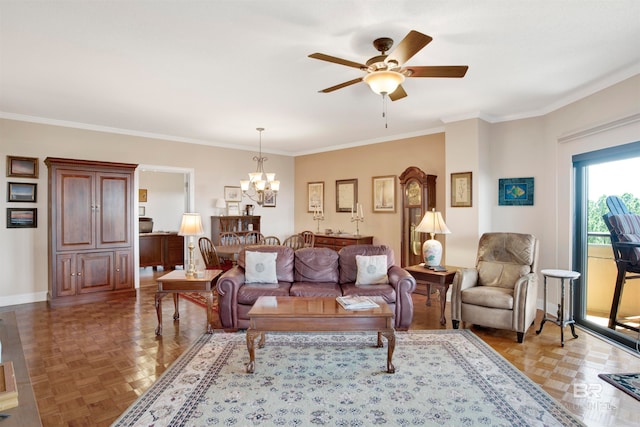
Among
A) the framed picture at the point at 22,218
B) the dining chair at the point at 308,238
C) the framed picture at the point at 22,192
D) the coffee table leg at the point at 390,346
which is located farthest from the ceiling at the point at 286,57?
the dining chair at the point at 308,238

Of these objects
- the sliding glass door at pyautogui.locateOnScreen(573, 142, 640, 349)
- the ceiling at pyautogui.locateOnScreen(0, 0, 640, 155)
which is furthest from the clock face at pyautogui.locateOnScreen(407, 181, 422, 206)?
the sliding glass door at pyautogui.locateOnScreen(573, 142, 640, 349)

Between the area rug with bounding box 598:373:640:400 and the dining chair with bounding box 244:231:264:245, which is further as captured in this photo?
the dining chair with bounding box 244:231:264:245

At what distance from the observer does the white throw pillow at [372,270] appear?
4121 mm

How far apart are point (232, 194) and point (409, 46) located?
17.9ft

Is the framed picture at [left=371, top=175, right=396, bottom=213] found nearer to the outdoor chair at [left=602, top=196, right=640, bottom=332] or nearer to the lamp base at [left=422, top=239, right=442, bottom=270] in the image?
the lamp base at [left=422, top=239, right=442, bottom=270]

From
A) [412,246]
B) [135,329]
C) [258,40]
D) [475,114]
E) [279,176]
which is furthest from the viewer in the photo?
[279,176]

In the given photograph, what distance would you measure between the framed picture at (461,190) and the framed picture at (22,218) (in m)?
5.98

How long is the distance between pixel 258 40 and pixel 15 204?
14.9 feet

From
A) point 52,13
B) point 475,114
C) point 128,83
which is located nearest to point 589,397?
point 475,114

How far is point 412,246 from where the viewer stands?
18.8 feet

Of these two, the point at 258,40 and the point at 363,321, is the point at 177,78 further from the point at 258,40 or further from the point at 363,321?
the point at 363,321

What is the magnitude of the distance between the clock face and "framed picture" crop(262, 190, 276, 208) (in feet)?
10.3

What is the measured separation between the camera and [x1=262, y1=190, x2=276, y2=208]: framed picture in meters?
7.67

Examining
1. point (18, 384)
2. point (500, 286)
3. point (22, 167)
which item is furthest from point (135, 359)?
point (500, 286)
